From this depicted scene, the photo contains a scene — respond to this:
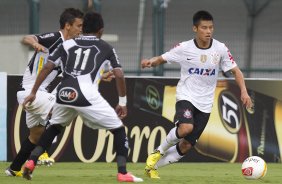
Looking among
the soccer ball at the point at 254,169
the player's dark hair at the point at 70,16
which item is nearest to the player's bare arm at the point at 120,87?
the soccer ball at the point at 254,169

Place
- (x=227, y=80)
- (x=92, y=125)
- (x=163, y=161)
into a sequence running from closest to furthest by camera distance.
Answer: (x=92, y=125) → (x=163, y=161) → (x=227, y=80)

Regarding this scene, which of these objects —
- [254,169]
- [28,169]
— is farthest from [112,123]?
[254,169]

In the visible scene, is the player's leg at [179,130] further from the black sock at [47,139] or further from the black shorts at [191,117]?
the black sock at [47,139]

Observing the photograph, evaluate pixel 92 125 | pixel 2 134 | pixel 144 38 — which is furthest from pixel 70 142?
pixel 92 125

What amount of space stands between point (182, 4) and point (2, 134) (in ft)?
18.2

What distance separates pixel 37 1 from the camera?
684 inches

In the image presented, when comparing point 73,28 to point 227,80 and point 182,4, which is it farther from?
point 182,4

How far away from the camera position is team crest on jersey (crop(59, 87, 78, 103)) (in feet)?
32.2

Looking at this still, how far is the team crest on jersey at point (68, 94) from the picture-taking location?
9.83 metres

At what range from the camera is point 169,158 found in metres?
11.5

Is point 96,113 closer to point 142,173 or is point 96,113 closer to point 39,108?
point 39,108

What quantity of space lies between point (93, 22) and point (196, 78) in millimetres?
2211

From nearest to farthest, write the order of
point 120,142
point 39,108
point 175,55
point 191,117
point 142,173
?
point 120,142
point 191,117
point 175,55
point 39,108
point 142,173

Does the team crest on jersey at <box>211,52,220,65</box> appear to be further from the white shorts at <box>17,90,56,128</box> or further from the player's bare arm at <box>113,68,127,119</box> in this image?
the white shorts at <box>17,90,56,128</box>
